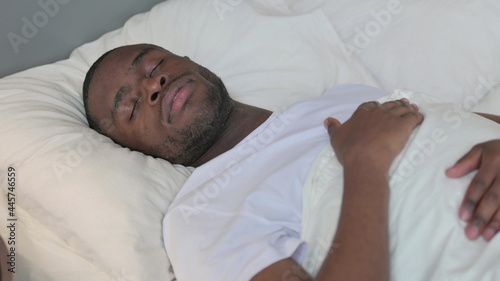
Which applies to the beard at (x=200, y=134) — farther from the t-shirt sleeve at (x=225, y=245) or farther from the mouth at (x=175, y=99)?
the t-shirt sleeve at (x=225, y=245)

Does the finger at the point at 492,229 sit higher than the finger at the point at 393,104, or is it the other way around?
the finger at the point at 393,104

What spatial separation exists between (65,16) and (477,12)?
127cm

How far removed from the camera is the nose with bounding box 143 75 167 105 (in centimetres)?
140

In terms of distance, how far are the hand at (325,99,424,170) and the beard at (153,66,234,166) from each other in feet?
1.10

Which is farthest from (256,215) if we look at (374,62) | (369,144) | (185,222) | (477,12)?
(477,12)

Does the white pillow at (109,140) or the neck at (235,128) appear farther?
the neck at (235,128)

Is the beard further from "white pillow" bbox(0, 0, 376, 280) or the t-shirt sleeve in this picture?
the t-shirt sleeve

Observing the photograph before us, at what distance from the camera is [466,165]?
1.04 m

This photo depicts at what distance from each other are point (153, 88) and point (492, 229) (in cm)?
87

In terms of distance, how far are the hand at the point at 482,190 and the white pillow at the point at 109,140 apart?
644 millimetres

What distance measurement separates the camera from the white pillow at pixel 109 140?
47.6 inches

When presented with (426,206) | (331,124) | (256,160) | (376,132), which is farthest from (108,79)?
(426,206)

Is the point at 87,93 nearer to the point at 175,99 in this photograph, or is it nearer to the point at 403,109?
the point at 175,99

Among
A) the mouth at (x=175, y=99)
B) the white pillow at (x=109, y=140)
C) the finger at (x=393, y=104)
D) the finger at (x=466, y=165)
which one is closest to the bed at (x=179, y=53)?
the white pillow at (x=109, y=140)
